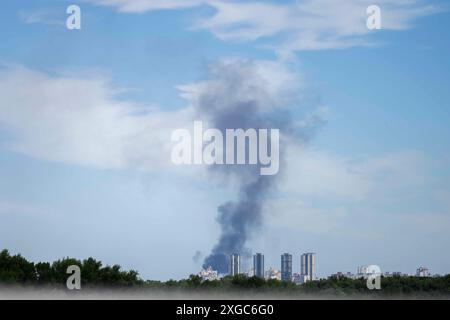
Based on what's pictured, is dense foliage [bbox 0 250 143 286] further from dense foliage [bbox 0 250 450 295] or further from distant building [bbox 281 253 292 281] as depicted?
distant building [bbox 281 253 292 281]

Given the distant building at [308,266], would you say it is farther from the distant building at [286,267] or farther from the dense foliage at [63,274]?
the dense foliage at [63,274]

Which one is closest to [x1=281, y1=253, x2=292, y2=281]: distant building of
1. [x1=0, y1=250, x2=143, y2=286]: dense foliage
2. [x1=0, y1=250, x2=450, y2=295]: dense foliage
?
[x1=0, y1=250, x2=450, y2=295]: dense foliage

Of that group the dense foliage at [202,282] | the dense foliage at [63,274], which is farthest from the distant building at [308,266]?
the dense foliage at [63,274]

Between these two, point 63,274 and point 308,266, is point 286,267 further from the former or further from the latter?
point 63,274

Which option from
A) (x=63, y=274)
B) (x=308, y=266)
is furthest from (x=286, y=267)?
(x=63, y=274)
